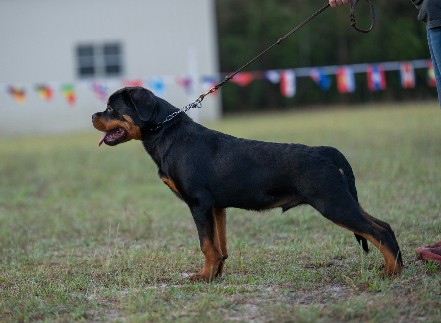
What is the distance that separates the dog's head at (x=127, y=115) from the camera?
502 centimetres

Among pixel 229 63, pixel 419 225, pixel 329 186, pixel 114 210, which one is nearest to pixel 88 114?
pixel 229 63

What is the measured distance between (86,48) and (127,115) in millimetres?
21205

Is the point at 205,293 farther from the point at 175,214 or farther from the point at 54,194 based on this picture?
the point at 54,194

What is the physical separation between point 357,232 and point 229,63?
28.9 m

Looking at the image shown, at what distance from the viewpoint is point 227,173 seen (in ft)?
15.6

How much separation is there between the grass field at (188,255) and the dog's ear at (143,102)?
3.58 ft

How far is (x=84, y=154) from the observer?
607 inches

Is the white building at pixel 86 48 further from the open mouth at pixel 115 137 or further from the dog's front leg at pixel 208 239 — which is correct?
the dog's front leg at pixel 208 239

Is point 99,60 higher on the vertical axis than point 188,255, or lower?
higher

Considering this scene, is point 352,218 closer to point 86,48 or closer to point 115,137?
point 115,137

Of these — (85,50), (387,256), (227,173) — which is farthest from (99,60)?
(387,256)

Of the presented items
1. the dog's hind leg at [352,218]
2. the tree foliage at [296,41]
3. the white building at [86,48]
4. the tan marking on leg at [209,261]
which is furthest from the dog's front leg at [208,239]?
the tree foliage at [296,41]

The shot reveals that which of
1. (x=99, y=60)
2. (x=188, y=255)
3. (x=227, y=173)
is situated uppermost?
(x=99, y=60)

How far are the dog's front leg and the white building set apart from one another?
67.5 feet
